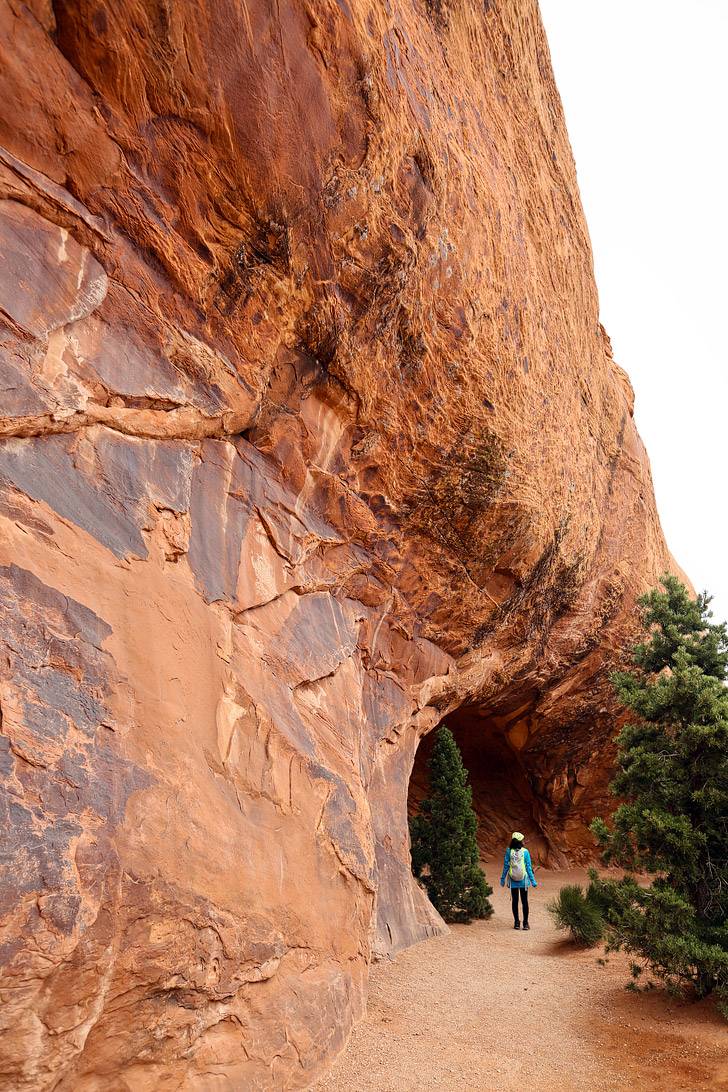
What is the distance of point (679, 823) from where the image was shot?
24.8ft

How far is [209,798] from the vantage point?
15.6ft

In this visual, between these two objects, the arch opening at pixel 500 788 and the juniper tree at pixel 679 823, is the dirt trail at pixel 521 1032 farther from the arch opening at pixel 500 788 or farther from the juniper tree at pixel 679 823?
the arch opening at pixel 500 788

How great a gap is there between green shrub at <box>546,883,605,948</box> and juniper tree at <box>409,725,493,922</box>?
1780 millimetres

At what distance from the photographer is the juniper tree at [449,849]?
11.6 m

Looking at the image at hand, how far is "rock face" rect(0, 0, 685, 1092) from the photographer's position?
3928mm

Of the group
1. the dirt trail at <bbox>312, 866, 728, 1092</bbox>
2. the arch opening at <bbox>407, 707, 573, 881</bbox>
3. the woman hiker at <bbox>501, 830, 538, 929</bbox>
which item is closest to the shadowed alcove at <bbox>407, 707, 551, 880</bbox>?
the arch opening at <bbox>407, 707, 573, 881</bbox>

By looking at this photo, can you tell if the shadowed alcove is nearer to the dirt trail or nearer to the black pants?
the black pants

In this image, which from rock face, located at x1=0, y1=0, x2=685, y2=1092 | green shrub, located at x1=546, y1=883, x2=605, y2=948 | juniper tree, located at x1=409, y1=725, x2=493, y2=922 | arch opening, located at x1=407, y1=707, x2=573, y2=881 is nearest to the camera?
rock face, located at x1=0, y1=0, x2=685, y2=1092

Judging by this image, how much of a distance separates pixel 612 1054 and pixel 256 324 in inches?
303

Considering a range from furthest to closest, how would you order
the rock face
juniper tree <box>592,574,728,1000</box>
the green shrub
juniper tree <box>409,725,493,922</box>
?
juniper tree <box>409,725,493,922</box>
the green shrub
juniper tree <box>592,574,728,1000</box>
the rock face

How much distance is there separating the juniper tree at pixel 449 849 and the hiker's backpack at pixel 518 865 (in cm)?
82

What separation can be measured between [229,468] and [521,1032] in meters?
6.33

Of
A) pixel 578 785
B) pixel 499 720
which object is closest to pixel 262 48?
pixel 499 720

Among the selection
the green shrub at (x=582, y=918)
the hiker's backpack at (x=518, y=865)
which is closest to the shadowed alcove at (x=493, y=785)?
the hiker's backpack at (x=518, y=865)
